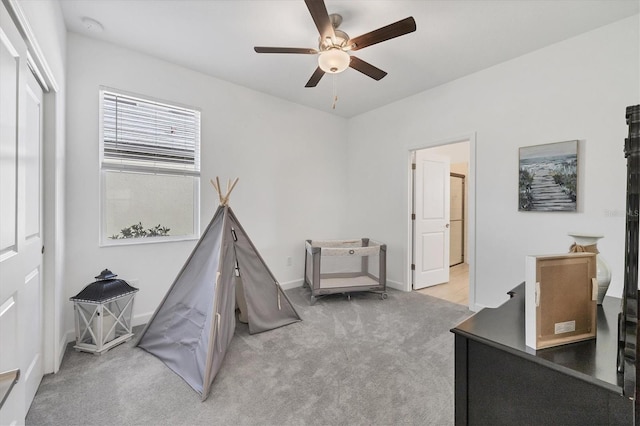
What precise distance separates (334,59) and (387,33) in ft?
1.31

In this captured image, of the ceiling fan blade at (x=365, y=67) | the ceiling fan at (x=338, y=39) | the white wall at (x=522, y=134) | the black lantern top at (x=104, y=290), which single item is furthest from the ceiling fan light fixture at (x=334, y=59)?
the black lantern top at (x=104, y=290)

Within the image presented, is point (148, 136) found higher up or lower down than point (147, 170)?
higher up

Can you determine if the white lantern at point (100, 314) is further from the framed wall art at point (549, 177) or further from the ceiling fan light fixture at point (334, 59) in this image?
the framed wall art at point (549, 177)

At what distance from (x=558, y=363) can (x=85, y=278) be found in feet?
10.8

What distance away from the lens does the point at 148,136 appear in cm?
284

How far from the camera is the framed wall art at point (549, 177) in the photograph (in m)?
2.49

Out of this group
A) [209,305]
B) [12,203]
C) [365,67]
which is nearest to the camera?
[12,203]

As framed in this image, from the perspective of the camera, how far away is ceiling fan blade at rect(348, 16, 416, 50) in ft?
5.74

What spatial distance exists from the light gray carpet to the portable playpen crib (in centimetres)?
76

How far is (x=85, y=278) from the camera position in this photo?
249cm

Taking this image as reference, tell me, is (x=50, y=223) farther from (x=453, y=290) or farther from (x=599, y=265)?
(x=453, y=290)

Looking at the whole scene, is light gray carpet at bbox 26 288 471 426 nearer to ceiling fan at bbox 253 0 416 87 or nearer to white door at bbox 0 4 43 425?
white door at bbox 0 4 43 425

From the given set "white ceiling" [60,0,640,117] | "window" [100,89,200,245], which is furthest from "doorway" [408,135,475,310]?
"window" [100,89,200,245]

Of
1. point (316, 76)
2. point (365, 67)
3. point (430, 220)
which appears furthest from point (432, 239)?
point (316, 76)
